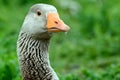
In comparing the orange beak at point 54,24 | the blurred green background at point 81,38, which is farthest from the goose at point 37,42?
the blurred green background at point 81,38

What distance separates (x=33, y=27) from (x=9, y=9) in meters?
7.94

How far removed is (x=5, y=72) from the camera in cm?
912

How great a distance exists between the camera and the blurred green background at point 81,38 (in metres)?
11.5

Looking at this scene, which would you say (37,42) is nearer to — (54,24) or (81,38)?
(54,24)

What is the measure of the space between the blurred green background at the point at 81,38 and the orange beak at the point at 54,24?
2.31m

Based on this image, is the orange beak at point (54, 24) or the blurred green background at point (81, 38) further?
the blurred green background at point (81, 38)

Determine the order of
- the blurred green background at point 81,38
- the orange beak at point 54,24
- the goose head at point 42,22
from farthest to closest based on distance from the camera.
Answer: the blurred green background at point 81,38 < the goose head at point 42,22 < the orange beak at point 54,24

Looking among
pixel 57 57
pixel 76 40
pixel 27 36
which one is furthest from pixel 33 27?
pixel 76 40

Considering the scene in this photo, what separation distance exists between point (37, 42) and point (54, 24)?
0.35 meters

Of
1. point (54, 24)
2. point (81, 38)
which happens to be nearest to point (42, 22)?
point (54, 24)

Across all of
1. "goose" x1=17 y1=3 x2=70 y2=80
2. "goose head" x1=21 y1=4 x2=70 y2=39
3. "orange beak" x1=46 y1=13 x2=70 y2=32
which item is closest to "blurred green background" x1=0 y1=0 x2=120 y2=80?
"goose" x1=17 y1=3 x2=70 y2=80

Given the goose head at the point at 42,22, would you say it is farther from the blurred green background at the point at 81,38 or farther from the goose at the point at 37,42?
the blurred green background at the point at 81,38

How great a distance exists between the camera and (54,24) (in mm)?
7289

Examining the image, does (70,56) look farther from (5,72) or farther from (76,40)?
(5,72)
